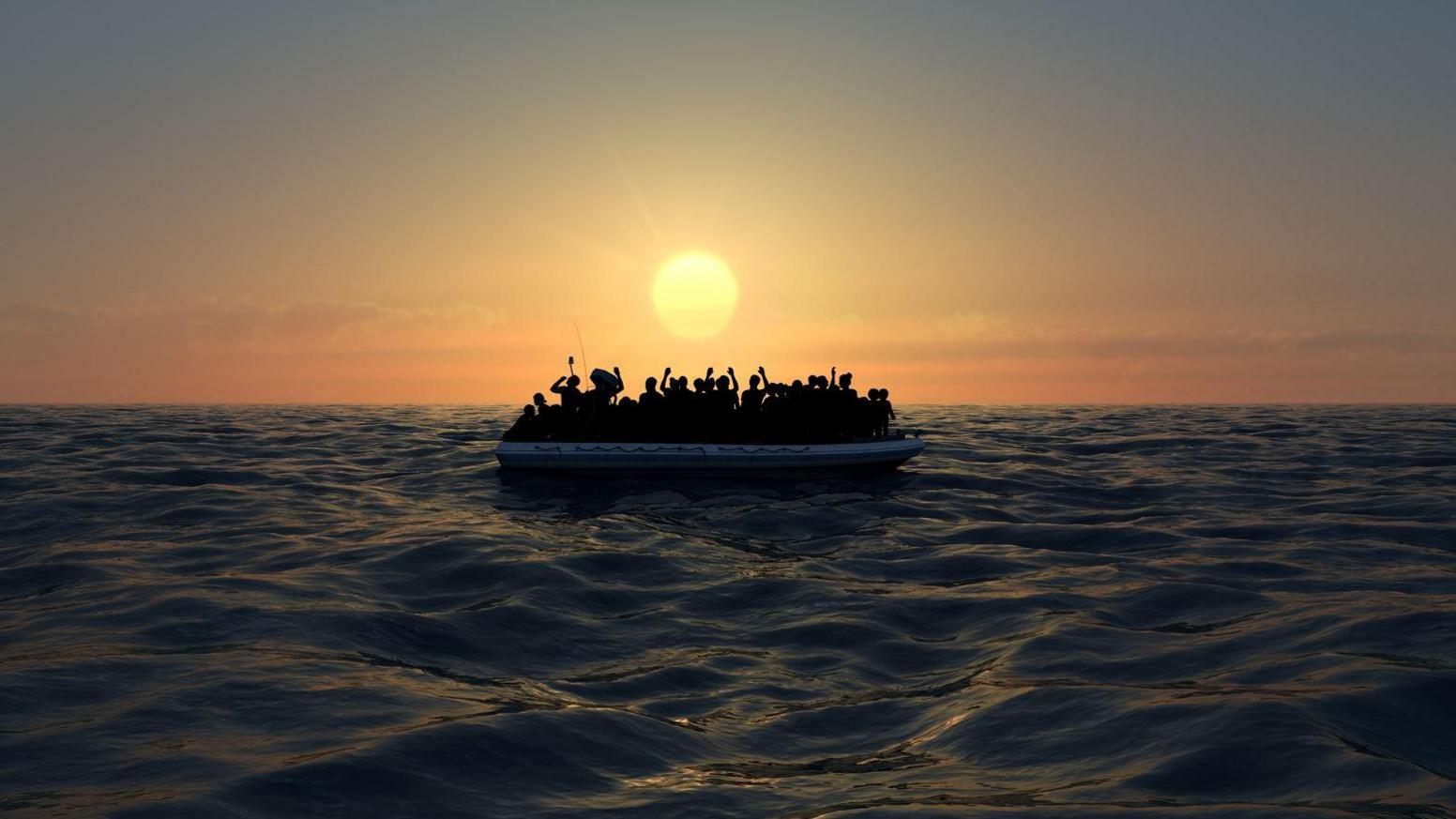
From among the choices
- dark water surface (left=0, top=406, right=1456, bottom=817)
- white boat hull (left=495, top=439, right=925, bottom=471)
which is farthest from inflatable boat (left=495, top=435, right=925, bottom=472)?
dark water surface (left=0, top=406, right=1456, bottom=817)

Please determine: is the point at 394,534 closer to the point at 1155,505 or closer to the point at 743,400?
the point at 743,400

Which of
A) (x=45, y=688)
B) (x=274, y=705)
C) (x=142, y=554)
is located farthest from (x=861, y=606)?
(x=142, y=554)

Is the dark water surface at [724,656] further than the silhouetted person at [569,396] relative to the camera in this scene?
No

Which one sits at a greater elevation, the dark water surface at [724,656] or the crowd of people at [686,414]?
the crowd of people at [686,414]

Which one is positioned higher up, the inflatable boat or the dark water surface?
Answer: the inflatable boat

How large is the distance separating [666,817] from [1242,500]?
808 inches

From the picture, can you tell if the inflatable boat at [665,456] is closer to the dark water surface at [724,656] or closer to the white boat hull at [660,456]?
the white boat hull at [660,456]

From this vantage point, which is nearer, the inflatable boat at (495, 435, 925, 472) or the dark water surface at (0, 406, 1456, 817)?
the dark water surface at (0, 406, 1456, 817)

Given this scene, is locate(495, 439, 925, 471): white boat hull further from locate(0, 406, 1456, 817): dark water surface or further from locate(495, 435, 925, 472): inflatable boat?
locate(0, 406, 1456, 817): dark water surface

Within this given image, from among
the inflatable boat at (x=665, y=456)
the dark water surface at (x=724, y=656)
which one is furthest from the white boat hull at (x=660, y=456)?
the dark water surface at (x=724, y=656)

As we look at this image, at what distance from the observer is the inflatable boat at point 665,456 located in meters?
27.3

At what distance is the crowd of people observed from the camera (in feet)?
91.8

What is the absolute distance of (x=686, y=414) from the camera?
27984 mm

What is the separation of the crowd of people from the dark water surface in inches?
165
